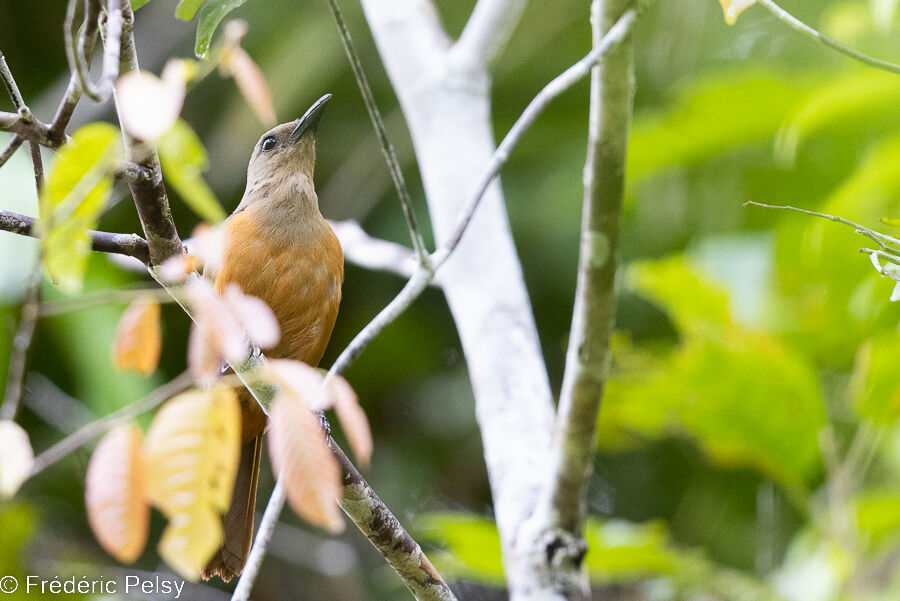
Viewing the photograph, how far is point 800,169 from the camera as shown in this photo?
157 inches

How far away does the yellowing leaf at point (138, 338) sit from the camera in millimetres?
1335

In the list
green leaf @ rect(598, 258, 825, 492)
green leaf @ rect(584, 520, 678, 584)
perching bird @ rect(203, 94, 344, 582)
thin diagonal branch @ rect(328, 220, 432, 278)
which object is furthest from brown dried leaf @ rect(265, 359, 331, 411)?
green leaf @ rect(598, 258, 825, 492)

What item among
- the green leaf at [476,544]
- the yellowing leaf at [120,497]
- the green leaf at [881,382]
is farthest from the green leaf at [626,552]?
the yellowing leaf at [120,497]

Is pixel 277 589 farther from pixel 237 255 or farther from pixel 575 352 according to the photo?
pixel 575 352

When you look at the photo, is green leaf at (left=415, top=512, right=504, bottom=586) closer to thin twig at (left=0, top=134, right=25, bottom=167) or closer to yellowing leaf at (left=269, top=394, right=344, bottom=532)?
yellowing leaf at (left=269, top=394, right=344, bottom=532)

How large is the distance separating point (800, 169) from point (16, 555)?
368 cm

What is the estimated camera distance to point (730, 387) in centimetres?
290

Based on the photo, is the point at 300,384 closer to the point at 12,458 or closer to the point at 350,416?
the point at 350,416

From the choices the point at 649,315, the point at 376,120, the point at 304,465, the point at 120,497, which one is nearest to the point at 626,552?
the point at 376,120

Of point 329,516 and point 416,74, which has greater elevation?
point 416,74

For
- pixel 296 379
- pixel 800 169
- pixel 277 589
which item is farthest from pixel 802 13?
pixel 277 589

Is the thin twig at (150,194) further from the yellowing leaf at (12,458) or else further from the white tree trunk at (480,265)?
the white tree trunk at (480,265)

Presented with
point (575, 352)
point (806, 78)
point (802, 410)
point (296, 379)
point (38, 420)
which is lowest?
point (296, 379)

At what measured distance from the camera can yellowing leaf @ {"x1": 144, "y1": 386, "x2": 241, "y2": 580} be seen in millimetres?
1118
